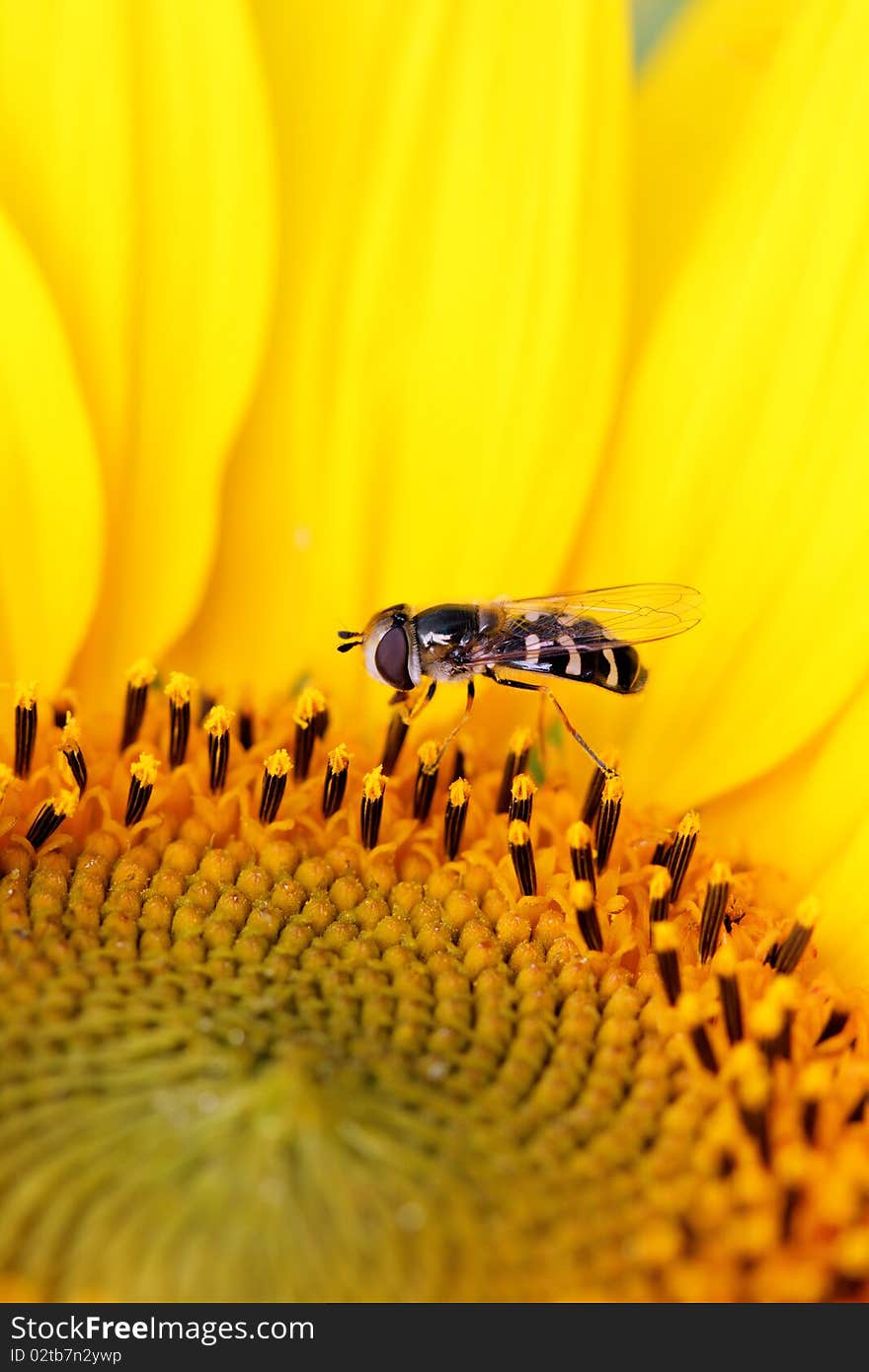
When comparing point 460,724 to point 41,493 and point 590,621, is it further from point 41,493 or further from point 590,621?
point 41,493

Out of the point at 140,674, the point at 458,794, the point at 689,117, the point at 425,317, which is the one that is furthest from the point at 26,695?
the point at 689,117

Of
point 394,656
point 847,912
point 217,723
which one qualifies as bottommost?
point 847,912

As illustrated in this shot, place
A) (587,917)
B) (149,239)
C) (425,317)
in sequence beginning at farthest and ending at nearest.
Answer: (425,317), (149,239), (587,917)

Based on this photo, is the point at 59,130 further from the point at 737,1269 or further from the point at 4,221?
the point at 737,1269

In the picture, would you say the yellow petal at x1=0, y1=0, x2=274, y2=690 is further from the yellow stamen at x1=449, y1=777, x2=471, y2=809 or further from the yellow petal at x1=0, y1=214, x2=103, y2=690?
the yellow stamen at x1=449, y1=777, x2=471, y2=809

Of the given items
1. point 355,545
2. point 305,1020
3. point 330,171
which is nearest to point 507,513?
point 355,545
